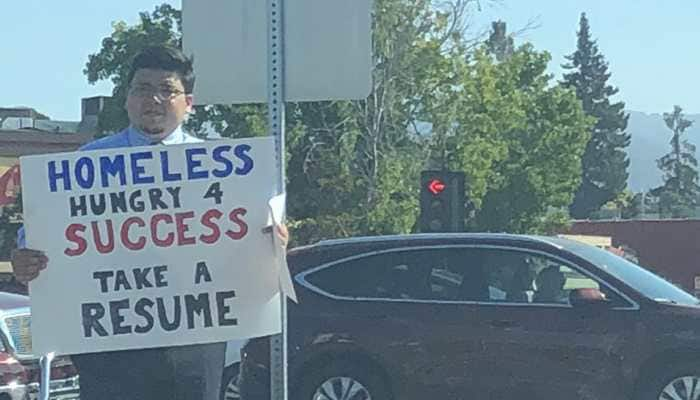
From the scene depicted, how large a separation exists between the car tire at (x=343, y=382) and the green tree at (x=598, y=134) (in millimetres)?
104497

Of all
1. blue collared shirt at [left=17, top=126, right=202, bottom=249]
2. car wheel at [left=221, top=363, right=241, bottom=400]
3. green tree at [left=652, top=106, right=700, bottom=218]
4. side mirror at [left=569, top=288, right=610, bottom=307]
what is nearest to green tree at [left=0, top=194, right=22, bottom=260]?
car wheel at [left=221, top=363, right=241, bottom=400]

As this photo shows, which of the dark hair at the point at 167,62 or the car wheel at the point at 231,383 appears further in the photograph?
the car wheel at the point at 231,383

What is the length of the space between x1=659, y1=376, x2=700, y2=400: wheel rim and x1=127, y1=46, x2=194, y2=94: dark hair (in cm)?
714

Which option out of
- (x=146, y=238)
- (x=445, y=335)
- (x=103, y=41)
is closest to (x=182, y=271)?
(x=146, y=238)

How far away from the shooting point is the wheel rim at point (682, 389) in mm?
11062

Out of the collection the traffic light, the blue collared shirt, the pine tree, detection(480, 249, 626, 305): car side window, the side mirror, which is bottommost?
the side mirror

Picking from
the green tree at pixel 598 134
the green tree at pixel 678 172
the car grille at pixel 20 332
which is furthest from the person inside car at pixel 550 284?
the green tree at pixel 678 172

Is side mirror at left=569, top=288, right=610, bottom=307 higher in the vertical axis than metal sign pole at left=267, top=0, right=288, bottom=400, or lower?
lower

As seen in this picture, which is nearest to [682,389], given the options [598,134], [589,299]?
[589,299]

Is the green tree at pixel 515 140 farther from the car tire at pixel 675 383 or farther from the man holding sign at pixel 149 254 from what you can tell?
the man holding sign at pixel 149 254

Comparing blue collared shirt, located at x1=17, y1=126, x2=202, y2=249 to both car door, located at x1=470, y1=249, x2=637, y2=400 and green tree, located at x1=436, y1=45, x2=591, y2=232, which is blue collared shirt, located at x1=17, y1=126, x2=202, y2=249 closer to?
car door, located at x1=470, y1=249, x2=637, y2=400

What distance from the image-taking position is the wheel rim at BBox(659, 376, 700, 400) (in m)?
11.1

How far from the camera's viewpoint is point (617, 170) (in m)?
117

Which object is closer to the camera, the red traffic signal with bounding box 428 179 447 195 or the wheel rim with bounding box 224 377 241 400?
the wheel rim with bounding box 224 377 241 400
